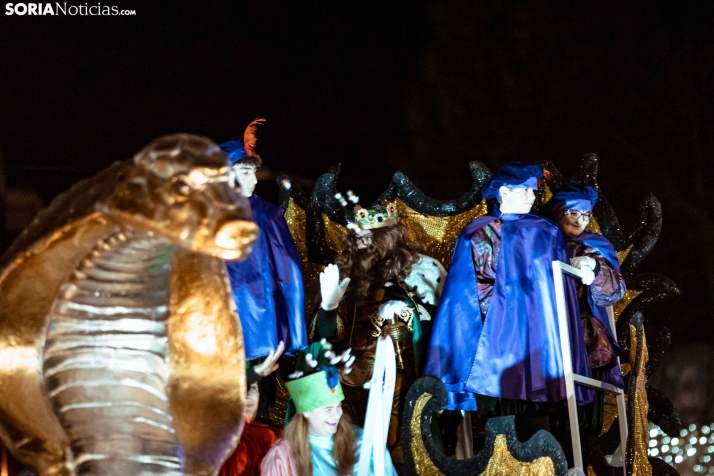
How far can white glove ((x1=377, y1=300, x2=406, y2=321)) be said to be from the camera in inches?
134

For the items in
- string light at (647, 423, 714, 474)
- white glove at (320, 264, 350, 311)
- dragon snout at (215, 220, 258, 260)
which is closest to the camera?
dragon snout at (215, 220, 258, 260)

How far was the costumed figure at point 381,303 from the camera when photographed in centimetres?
338

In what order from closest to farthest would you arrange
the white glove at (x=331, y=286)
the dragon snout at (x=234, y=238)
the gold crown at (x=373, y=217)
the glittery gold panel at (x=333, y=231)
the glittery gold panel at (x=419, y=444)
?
the dragon snout at (x=234, y=238), the glittery gold panel at (x=419, y=444), the white glove at (x=331, y=286), the gold crown at (x=373, y=217), the glittery gold panel at (x=333, y=231)

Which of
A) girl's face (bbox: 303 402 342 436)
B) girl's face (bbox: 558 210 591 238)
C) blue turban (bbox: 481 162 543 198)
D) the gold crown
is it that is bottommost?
girl's face (bbox: 303 402 342 436)

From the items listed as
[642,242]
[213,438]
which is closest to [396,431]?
[642,242]

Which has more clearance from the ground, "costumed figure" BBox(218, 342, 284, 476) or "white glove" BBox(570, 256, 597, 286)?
"white glove" BBox(570, 256, 597, 286)

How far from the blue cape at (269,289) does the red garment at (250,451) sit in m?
0.28

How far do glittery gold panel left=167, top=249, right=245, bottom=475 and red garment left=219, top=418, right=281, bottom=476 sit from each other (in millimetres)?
1860

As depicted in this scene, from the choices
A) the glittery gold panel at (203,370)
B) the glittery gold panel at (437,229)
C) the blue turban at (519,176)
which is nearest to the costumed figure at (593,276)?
the blue turban at (519,176)

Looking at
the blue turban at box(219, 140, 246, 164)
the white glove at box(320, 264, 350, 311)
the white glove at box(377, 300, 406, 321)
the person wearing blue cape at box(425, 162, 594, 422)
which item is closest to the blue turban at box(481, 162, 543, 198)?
the person wearing blue cape at box(425, 162, 594, 422)

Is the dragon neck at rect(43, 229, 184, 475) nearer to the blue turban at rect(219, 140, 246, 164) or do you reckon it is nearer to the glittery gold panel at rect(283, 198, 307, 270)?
the blue turban at rect(219, 140, 246, 164)

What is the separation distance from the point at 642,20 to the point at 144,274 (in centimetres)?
433

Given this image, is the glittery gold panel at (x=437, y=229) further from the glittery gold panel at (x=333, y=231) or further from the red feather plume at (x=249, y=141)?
the red feather plume at (x=249, y=141)

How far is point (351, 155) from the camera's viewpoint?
13.9ft
